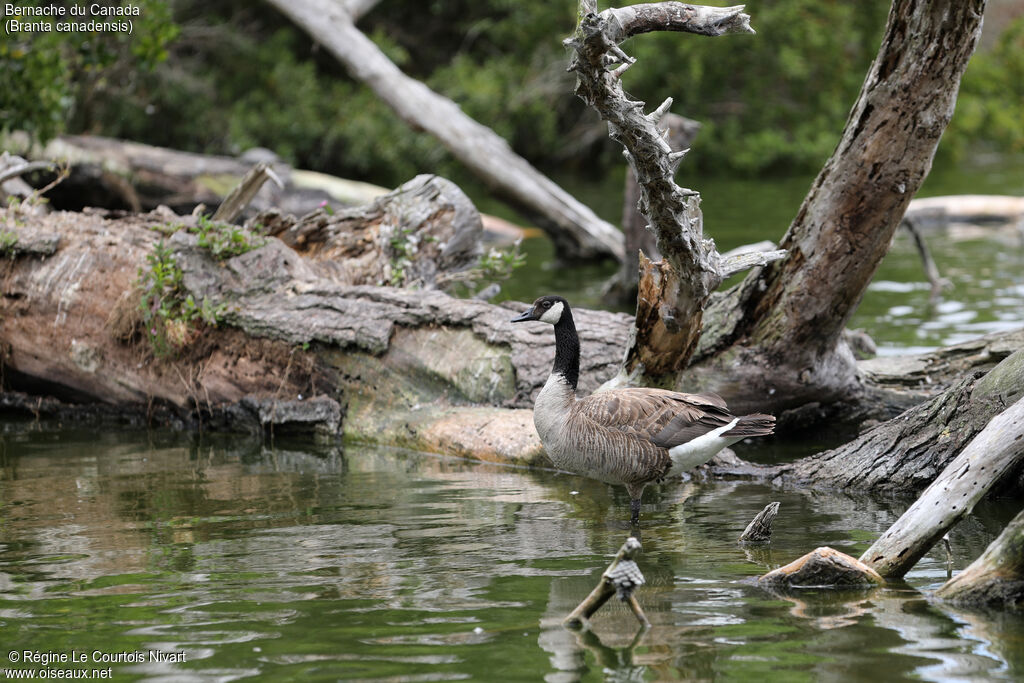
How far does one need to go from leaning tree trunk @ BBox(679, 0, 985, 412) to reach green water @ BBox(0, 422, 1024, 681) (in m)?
1.29

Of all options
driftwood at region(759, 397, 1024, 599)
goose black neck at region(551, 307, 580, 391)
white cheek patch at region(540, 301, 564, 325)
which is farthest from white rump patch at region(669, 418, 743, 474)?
driftwood at region(759, 397, 1024, 599)

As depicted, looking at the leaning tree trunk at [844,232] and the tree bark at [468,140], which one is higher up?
the tree bark at [468,140]

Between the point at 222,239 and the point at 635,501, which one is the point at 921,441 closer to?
the point at 635,501

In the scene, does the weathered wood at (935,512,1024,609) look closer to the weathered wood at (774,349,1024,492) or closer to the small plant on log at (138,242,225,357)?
the weathered wood at (774,349,1024,492)

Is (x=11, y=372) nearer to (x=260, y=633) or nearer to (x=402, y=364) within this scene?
(x=402, y=364)

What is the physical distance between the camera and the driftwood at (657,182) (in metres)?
5.76

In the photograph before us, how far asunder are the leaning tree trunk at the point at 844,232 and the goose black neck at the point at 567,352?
178 cm

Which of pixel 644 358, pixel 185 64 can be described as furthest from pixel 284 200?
pixel 644 358

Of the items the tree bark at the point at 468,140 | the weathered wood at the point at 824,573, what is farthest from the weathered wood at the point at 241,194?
the weathered wood at the point at 824,573

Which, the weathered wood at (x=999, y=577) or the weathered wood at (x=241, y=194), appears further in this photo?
the weathered wood at (x=241, y=194)

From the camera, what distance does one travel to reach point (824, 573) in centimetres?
531

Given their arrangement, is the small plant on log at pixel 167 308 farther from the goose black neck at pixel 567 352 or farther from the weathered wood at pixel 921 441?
the weathered wood at pixel 921 441

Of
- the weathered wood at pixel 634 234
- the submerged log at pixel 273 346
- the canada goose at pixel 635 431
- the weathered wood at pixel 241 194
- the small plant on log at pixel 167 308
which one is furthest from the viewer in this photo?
the weathered wood at pixel 634 234

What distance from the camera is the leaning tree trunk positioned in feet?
23.7
